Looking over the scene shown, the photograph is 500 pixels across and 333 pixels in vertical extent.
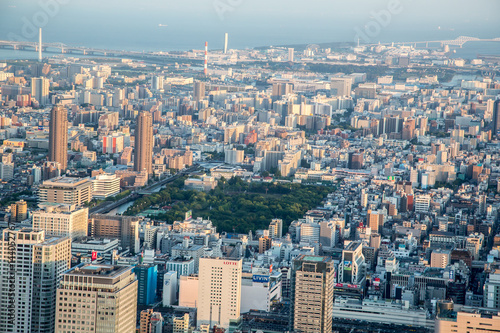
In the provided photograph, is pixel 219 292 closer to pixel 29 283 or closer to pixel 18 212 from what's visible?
pixel 29 283

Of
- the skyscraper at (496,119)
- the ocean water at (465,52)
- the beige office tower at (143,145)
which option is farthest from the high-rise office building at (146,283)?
the ocean water at (465,52)

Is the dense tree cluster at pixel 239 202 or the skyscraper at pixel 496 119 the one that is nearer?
the dense tree cluster at pixel 239 202

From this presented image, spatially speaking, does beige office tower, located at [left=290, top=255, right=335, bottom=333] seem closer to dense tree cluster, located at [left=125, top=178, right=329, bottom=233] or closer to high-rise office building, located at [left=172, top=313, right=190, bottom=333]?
high-rise office building, located at [left=172, top=313, right=190, bottom=333]

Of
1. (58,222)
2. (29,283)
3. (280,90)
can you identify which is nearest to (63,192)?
(58,222)

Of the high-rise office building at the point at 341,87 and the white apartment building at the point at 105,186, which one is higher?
the high-rise office building at the point at 341,87

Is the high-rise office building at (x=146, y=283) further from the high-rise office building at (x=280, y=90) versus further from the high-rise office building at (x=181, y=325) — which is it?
the high-rise office building at (x=280, y=90)

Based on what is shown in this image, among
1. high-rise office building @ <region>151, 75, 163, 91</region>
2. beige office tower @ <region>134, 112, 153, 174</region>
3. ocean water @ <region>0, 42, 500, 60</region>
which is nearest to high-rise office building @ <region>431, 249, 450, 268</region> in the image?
beige office tower @ <region>134, 112, 153, 174</region>

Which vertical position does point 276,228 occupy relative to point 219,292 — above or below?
below
